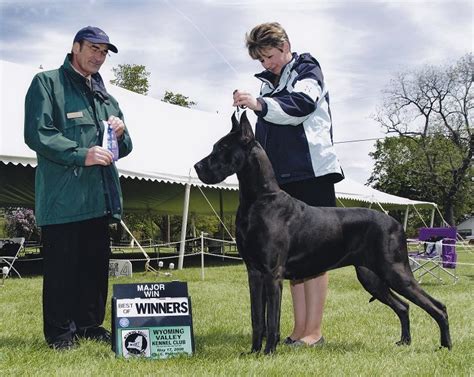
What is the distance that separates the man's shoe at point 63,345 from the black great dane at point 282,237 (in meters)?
1.19

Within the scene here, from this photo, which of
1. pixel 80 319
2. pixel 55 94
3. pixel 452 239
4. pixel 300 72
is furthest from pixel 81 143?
pixel 452 239

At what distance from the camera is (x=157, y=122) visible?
1302 cm

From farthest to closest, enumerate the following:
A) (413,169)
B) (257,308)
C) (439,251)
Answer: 1. (413,169)
2. (439,251)
3. (257,308)

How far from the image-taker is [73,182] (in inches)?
140

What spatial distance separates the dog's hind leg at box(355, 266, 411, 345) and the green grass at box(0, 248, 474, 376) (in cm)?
11

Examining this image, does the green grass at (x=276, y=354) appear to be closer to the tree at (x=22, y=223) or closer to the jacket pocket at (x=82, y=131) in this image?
the jacket pocket at (x=82, y=131)

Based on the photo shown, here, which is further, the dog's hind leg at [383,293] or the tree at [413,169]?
the tree at [413,169]

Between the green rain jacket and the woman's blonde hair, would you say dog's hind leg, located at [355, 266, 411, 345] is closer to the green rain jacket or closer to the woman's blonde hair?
the woman's blonde hair

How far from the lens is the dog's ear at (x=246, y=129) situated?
10.3ft

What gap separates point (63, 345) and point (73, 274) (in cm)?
45

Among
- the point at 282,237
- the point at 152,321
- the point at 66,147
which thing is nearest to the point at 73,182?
the point at 66,147

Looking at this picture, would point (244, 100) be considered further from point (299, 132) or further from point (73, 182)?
point (73, 182)

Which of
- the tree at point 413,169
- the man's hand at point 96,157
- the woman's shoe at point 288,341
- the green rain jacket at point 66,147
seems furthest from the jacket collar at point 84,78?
the tree at point 413,169

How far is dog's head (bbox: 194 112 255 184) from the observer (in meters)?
3.16
